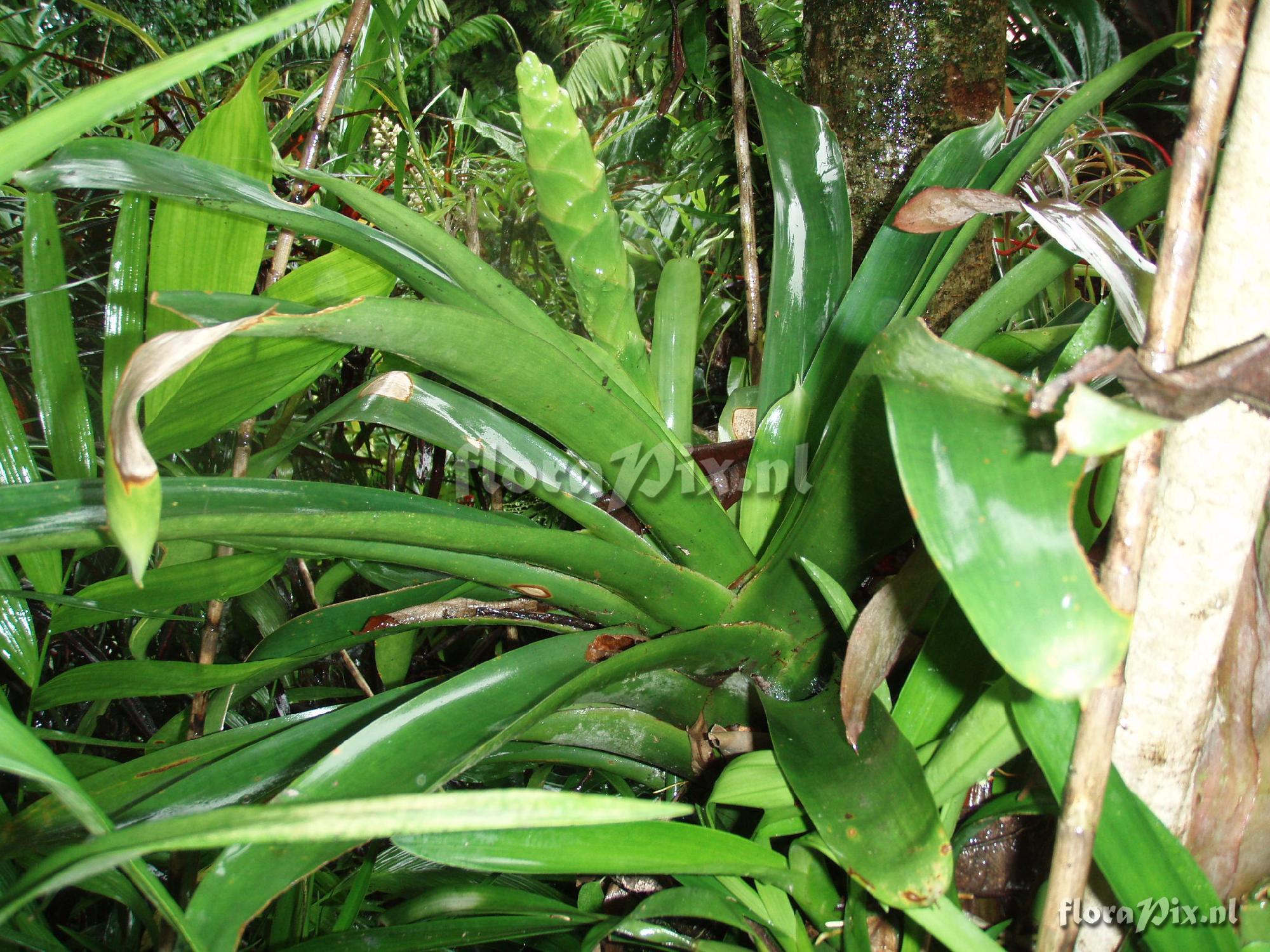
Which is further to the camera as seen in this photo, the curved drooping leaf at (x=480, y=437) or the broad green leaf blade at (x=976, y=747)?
the curved drooping leaf at (x=480, y=437)

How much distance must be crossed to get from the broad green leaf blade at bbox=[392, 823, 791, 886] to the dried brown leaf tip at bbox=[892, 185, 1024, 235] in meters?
0.31

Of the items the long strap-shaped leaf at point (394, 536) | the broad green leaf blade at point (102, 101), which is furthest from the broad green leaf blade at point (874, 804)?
the broad green leaf blade at point (102, 101)

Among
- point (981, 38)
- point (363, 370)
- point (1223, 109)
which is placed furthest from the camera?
point (363, 370)

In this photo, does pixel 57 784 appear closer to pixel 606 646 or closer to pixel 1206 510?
pixel 606 646

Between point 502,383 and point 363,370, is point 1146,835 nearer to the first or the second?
point 502,383

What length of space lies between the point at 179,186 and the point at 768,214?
0.71m

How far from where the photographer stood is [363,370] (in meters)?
0.92

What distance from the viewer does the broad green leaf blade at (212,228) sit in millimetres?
516

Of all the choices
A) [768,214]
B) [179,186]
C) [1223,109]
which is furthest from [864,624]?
[768,214]

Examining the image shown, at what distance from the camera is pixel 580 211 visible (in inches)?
18.3

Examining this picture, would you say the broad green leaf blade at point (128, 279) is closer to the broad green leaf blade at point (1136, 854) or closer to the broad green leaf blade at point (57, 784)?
the broad green leaf blade at point (57, 784)

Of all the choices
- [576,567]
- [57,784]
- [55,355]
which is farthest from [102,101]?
[55,355]

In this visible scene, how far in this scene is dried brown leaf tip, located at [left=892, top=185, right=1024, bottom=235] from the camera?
362mm

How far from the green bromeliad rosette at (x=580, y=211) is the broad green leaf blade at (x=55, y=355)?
0.37m
